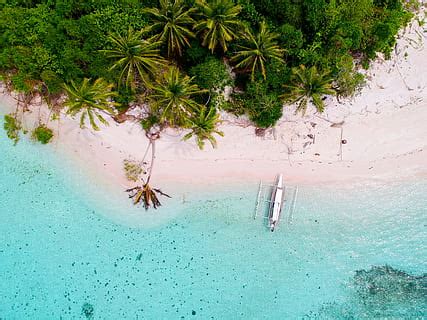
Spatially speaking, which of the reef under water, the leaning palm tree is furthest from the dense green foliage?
the reef under water

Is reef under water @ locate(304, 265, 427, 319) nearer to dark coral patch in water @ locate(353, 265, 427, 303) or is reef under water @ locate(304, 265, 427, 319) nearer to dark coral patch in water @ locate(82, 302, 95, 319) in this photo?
dark coral patch in water @ locate(353, 265, 427, 303)

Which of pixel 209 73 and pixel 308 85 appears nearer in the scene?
pixel 308 85

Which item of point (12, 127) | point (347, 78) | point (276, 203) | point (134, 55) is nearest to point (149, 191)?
point (276, 203)

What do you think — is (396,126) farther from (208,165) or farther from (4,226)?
(4,226)

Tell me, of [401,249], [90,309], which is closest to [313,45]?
[401,249]

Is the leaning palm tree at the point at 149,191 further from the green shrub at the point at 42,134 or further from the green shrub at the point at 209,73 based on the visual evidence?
the green shrub at the point at 42,134

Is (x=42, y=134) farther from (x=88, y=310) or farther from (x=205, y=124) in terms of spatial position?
(x=88, y=310)
